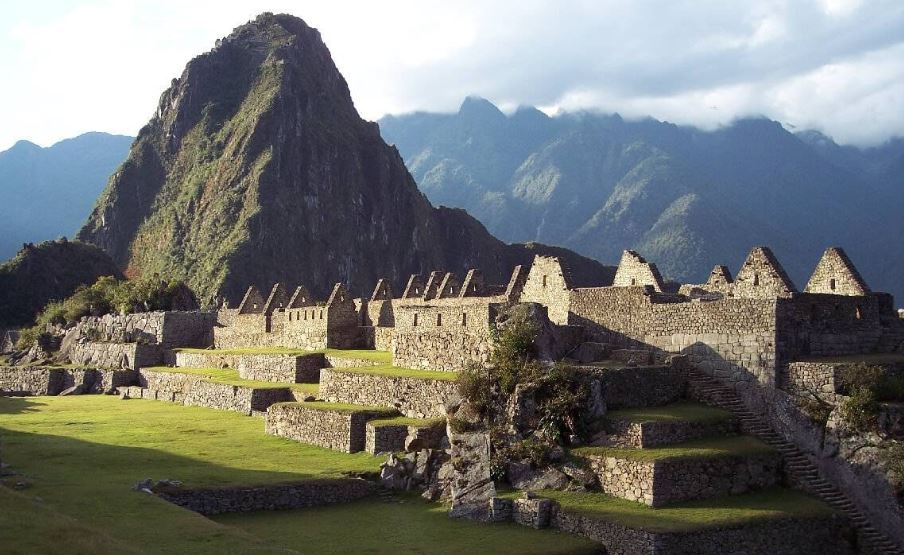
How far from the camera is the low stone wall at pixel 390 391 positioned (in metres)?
26.2

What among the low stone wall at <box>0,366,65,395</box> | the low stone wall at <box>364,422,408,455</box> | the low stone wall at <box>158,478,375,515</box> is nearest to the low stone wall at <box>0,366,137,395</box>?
the low stone wall at <box>0,366,65,395</box>

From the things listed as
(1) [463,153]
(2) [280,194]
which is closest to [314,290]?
(2) [280,194]

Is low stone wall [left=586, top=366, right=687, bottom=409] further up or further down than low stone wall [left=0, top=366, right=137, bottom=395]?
further up

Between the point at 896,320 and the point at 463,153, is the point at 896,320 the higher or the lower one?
the lower one

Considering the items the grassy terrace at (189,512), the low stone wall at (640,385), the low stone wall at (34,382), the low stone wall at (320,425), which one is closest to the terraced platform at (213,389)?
the grassy terrace at (189,512)

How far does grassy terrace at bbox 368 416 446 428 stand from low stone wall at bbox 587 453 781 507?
16.6 feet

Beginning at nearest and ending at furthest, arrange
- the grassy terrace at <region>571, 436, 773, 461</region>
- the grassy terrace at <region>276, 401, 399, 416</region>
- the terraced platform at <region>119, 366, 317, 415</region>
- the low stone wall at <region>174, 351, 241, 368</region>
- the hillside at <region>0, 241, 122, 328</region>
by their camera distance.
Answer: the grassy terrace at <region>571, 436, 773, 461</region>
the grassy terrace at <region>276, 401, 399, 416</region>
the terraced platform at <region>119, 366, 317, 415</region>
the low stone wall at <region>174, 351, 241, 368</region>
the hillside at <region>0, 241, 122, 328</region>

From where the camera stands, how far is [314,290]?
586ft

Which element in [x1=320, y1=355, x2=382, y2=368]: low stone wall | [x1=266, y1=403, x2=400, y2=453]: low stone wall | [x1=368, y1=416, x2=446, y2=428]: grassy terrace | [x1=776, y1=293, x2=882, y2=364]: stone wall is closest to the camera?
[x1=776, y1=293, x2=882, y2=364]: stone wall

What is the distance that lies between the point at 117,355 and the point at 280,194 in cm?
13695

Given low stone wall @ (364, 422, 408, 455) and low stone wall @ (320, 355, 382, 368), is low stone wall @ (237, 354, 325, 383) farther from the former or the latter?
low stone wall @ (364, 422, 408, 455)

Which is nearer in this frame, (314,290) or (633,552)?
(633,552)

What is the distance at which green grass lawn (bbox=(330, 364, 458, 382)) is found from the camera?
87.9 feet

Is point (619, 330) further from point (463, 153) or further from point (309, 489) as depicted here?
point (463, 153)
